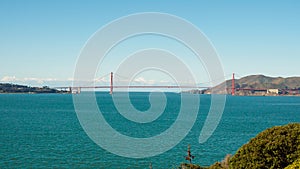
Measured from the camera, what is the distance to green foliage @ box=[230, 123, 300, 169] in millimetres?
11711

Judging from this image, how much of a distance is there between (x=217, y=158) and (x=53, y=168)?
11.8 metres

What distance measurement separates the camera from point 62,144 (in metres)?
33.5

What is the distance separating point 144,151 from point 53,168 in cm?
860

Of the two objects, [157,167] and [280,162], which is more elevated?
[280,162]

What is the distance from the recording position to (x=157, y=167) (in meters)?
25.1

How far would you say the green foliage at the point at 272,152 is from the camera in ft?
38.4

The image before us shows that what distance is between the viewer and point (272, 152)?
1184cm

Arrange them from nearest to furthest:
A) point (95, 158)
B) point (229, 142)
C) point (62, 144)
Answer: point (95, 158) → point (62, 144) → point (229, 142)

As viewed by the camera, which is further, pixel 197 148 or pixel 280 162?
pixel 197 148

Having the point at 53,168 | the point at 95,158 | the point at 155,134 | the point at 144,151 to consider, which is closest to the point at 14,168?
the point at 53,168

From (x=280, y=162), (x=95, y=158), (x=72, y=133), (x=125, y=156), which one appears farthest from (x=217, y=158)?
(x=72, y=133)

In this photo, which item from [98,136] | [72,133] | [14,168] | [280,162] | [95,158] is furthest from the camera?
[72,133]

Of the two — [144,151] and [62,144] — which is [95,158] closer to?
[144,151]

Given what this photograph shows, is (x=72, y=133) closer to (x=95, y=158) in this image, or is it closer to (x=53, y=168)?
(x=95, y=158)
